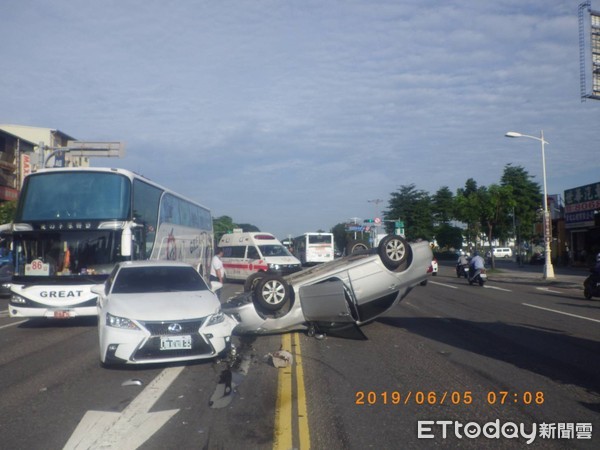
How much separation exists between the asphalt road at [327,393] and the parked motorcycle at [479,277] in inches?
596

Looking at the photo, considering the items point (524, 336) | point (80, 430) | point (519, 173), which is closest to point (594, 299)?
point (524, 336)

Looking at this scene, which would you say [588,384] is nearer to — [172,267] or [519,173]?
[172,267]

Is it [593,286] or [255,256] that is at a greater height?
[255,256]

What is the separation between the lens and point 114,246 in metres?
13.5

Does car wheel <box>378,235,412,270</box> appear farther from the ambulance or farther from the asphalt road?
the ambulance

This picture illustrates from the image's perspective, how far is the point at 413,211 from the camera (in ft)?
233

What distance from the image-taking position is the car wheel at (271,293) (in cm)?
1050

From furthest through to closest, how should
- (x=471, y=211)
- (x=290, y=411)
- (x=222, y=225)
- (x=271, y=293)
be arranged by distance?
(x=222, y=225) < (x=471, y=211) < (x=271, y=293) < (x=290, y=411)

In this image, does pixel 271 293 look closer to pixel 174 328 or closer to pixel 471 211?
pixel 174 328

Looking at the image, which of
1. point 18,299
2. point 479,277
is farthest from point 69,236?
point 479,277

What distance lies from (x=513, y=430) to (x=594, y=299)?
56.9 feet

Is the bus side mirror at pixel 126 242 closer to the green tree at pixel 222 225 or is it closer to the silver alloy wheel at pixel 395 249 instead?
the silver alloy wheel at pixel 395 249

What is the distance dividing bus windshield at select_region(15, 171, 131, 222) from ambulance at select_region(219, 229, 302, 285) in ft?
45.7

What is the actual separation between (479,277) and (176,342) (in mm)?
21251
